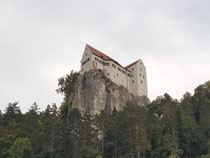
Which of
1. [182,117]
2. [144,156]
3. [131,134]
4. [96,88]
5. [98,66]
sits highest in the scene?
[98,66]

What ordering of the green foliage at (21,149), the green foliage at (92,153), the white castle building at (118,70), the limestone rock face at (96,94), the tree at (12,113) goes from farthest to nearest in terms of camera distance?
1. the white castle building at (118,70)
2. the limestone rock face at (96,94)
3. the tree at (12,113)
4. the green foliage at (21,149)
5. the green foliage at (92,153)

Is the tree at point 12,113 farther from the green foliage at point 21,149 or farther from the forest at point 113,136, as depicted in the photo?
the green foliage at point 21,149

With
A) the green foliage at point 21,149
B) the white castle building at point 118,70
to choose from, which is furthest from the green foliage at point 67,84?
the green foliage at point 21,149

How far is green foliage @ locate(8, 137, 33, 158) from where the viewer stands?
45.4 m

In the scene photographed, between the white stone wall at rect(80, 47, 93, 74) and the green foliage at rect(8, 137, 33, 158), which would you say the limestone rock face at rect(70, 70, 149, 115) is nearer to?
the white stone wall at rect(80, 47, 93, 74)

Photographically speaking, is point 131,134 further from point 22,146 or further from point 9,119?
point 9,119

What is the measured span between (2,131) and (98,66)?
1092 inches

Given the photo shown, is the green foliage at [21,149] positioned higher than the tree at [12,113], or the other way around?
the tree at [12,113]

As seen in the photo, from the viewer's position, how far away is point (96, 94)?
65625mm

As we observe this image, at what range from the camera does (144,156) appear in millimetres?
47312

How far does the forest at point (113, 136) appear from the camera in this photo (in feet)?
150

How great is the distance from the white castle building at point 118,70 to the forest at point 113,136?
19.8 m

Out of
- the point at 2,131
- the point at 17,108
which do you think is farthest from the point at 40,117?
the point at 2,131

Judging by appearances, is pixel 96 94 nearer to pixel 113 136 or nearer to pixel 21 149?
pixel 113 136
